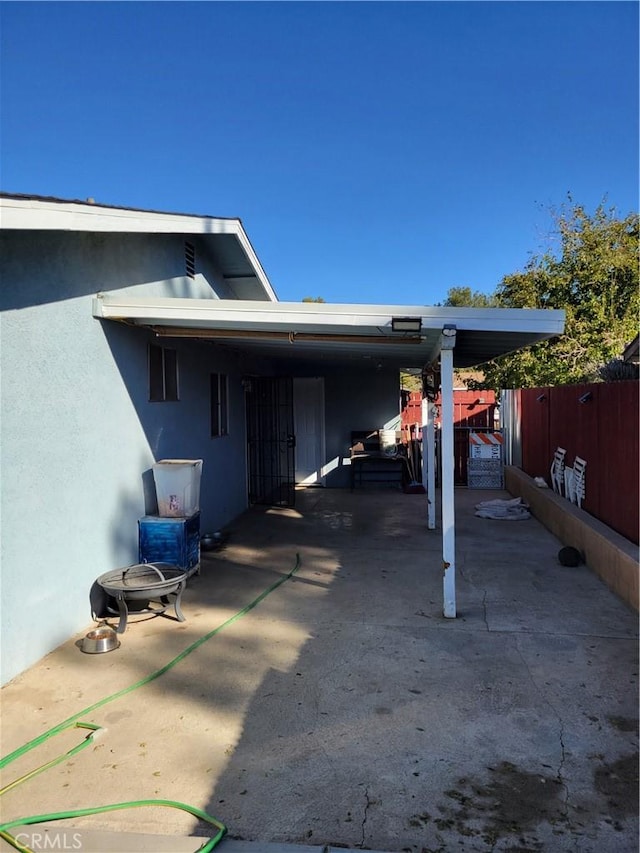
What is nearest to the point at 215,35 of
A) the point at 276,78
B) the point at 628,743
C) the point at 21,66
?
the point at 276,78

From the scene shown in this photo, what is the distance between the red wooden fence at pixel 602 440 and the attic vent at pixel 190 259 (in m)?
5.24

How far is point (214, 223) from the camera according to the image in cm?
616

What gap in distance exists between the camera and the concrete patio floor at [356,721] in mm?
2314

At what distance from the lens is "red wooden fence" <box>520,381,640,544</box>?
5.25 m

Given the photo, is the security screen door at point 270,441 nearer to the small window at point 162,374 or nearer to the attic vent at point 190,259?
the attic vent at point 190,259

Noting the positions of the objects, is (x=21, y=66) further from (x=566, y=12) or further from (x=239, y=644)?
(x=239, y=644)

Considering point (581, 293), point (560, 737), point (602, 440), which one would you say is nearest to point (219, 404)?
point (602, 440)

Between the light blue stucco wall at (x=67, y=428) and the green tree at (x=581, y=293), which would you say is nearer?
the light blue stucco wall at (x=67, y=428)

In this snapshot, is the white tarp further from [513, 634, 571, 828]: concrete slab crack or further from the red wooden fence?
[513, 634, 571, 828]: concrete slab crack

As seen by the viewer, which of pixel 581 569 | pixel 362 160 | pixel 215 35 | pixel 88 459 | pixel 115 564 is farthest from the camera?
pixel 362 160

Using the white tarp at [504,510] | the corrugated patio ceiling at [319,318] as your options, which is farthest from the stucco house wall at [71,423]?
the white tarp at [504,510]

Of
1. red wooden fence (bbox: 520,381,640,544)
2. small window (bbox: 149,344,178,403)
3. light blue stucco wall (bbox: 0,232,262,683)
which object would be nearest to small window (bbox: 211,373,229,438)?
small window (bbox: 149,344,178,403)

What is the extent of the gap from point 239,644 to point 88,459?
6.51 ft

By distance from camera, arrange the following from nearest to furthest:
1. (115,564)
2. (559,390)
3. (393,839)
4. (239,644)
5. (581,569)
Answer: (393,839), (239,644), (115,564), (581,569), (559,390)
